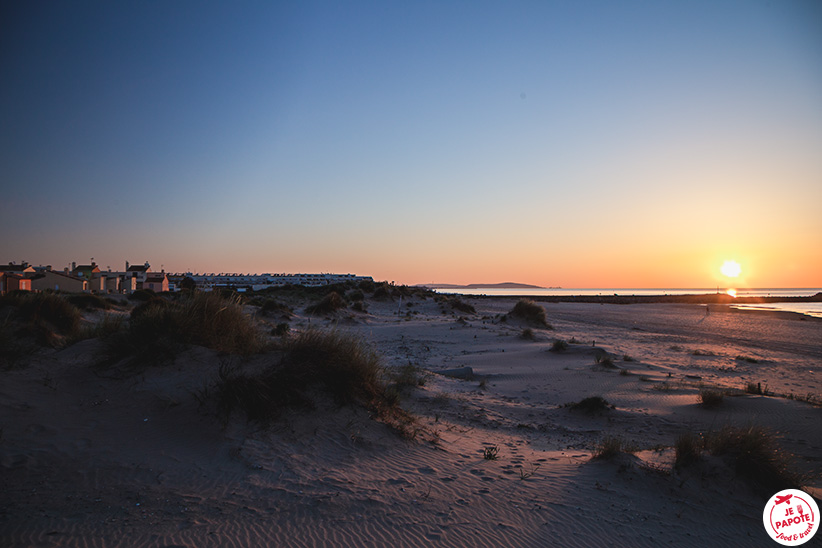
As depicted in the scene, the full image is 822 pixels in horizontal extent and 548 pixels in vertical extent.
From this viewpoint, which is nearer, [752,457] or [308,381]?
[752,457]

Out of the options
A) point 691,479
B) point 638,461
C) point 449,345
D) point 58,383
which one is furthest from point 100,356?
point 449,345

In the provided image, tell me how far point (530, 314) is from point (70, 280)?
49.5 meters

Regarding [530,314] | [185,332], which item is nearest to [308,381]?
[185,332]

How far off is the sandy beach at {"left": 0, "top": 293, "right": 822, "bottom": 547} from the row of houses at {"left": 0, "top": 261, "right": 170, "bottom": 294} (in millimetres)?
32340

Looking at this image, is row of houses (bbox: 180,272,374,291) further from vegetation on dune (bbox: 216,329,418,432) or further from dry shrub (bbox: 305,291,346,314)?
vegetation on dune (bbox: 216,329,418,432)

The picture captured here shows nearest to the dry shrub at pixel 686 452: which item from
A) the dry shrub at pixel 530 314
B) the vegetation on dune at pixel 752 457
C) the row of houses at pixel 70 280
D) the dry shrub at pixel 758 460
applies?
the vegetation on dune at pixel 752 457

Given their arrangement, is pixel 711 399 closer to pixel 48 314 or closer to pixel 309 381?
pixel 309 381

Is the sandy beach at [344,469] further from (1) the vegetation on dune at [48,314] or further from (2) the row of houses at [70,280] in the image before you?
(2) the row of houses at [70,280]

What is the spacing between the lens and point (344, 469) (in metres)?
5.33

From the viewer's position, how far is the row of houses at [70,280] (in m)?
40.1

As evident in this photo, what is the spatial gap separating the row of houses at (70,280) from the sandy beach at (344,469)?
32340 mm

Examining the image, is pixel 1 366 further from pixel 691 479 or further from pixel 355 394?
pixel 691 479
